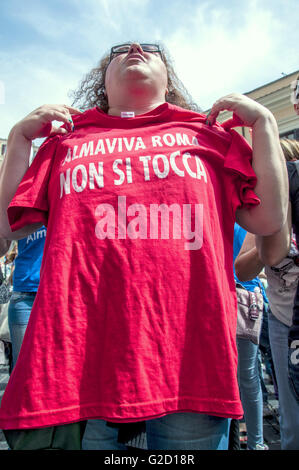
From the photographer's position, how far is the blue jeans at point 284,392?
138cm

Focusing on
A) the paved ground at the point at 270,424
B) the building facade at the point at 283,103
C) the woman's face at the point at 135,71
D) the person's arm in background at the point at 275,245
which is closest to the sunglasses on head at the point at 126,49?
the woman's face at the point at 135,71

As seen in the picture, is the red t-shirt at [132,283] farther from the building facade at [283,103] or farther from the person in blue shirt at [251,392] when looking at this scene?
the building facade at [283,103]

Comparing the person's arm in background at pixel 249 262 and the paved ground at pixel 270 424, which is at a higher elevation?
the person's arm in background at pixel 249 262

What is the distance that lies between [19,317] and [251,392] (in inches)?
56.1

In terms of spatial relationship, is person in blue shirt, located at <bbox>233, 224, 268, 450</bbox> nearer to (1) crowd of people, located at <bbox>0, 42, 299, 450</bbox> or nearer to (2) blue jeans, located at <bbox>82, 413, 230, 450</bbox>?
(1) crowd of people, located at <bbox>0, 42, 299, 450</bbox>

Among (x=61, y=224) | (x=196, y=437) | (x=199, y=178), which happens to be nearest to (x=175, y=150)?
(x=199, y=178)

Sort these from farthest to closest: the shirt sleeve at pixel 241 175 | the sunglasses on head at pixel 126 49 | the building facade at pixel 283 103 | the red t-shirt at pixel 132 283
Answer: the building facade at pixel 283 103
the sunglasses on head at pixel 126 49
the shirt sleeve at pixel 241 175
the red t-shirt at pixel 132 283

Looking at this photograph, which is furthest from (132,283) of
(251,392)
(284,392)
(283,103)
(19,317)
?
(283,103)

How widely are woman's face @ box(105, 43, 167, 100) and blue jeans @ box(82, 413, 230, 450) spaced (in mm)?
984

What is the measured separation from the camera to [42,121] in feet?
3.54

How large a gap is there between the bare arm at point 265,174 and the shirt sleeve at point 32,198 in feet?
1.87

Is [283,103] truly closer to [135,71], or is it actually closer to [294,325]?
[135,71]

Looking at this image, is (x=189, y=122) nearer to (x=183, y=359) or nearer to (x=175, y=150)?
(x=175, y=150)

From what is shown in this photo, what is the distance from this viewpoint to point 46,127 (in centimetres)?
111
